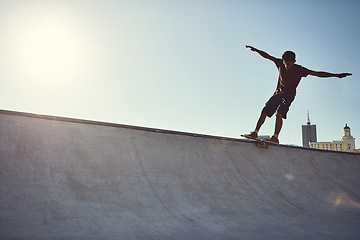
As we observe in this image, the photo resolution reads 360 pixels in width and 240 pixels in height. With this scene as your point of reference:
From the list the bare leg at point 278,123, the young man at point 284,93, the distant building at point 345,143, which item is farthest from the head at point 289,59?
the distant building at point 345,143

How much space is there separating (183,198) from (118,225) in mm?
1255

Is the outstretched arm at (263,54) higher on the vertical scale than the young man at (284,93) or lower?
higher

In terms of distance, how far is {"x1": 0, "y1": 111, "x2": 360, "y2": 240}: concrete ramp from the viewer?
2895 mm

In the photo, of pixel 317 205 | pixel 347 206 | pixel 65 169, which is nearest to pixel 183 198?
pixel 65 169

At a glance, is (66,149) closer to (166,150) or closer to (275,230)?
(166,150)

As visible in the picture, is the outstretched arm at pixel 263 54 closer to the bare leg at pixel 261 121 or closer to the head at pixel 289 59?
the head at pixel 289 59

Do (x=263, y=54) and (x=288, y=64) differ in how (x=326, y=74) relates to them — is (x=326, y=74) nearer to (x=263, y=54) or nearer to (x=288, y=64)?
(x=288, y=64)

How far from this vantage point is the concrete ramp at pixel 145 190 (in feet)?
9.50

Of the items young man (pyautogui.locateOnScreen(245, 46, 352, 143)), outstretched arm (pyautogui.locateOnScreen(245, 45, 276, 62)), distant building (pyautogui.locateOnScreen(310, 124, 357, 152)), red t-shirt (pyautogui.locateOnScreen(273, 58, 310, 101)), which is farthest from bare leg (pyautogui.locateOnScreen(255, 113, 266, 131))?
distant building (pyautogui.locateOnScreen(310, 124, 357, 152))

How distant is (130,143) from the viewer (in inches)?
185

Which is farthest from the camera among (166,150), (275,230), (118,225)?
(166,150)

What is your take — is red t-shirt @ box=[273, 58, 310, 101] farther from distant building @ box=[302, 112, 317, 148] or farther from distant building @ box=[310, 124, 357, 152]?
distant building @ box=[302, 112, 317, 148]

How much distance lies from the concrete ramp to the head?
2.25 m

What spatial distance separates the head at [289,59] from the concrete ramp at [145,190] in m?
2.25
